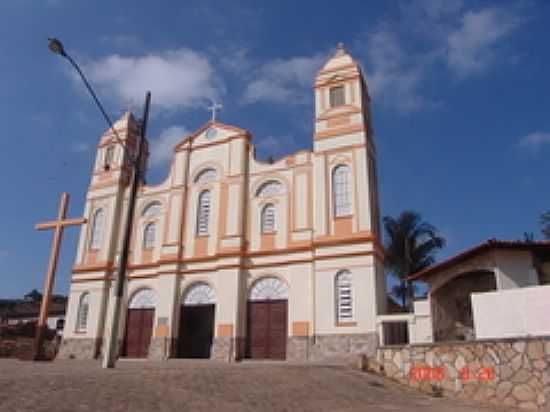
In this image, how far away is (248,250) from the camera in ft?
66.7

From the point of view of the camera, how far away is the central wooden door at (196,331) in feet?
69.2

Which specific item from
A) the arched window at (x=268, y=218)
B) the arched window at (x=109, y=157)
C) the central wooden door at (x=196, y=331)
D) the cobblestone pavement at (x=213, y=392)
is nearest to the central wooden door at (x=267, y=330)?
the central wooden door at (x=196, y=331)

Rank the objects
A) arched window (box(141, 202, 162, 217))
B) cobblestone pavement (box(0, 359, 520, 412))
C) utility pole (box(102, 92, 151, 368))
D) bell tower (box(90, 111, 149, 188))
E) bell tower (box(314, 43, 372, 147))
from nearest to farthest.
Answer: cobblestone pavement (box(0, 359, 520, 412)) → utility pole (box(102, 92, 151, 368)) → bell tower (box(314, 43, 372, 147)) → arched window (box(141, 202, 162, 217)) → bell tower (box(90, 111, 149, 188))

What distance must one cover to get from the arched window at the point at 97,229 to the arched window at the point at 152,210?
2.68 m

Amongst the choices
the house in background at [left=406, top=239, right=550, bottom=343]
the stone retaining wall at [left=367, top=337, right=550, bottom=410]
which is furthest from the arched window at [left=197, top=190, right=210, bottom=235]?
the stone retaining wall at [left=367, top=337, right=550, bottom=410]

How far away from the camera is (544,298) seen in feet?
33.4

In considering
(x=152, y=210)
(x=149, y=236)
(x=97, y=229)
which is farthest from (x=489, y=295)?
(x=97, y=229)

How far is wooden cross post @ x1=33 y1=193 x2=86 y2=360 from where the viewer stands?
54.2 feet

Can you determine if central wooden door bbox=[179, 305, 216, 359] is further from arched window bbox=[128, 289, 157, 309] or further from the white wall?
the white wall

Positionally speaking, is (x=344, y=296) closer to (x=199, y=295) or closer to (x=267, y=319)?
(x=267, y=319)

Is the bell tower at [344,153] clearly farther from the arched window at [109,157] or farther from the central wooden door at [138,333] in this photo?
the arched window at [109,157]

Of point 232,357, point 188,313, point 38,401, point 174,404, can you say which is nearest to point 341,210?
point 232,357

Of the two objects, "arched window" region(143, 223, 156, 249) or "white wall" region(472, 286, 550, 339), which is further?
"arched window" region(143, 223, 156, 249)

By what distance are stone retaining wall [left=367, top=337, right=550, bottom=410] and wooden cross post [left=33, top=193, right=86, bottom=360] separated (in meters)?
12.7
